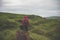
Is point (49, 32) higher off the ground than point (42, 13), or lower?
lower

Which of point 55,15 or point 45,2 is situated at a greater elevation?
point 45,2

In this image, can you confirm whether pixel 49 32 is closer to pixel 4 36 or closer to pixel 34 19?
pixel 34 19

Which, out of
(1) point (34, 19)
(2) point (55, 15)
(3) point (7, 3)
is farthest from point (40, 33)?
(3) point (7, 3)

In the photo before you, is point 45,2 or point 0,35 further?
point 45,2

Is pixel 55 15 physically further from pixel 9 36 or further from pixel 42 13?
pixel 9 36

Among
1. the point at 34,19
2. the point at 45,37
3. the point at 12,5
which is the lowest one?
the point at 45,37

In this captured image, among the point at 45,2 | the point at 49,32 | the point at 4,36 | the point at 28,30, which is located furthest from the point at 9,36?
the point at 45,2
